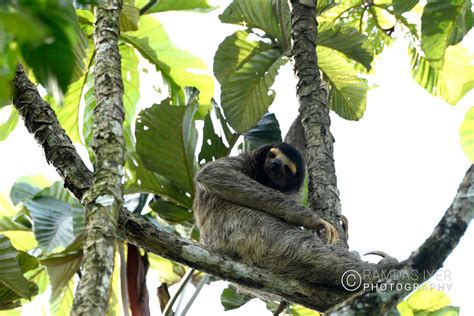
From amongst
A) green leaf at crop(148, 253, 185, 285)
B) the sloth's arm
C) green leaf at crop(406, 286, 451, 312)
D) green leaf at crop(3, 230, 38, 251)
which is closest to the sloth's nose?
the sloth's arm

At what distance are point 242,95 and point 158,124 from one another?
110 centimetres

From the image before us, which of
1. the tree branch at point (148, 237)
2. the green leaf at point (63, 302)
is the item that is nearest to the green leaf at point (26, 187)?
the green leaf at point (63, 302)

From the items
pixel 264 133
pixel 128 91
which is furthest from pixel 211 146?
pixel 128 91

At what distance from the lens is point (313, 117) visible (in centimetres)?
627

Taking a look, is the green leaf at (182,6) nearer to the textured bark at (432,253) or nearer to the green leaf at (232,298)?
the green leaf at (232,298)

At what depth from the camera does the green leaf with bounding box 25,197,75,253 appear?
718cm

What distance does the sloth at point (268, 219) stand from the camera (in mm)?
5547

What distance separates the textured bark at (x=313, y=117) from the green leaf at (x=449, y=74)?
2072mm

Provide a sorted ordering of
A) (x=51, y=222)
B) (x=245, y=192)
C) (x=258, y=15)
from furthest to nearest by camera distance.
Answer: (x=51, y=222) → (x=258, y=15) → (x=245, y=192)

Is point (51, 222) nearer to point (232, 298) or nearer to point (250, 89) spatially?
point (232, 298)

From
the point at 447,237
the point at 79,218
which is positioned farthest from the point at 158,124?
the point at 447,237

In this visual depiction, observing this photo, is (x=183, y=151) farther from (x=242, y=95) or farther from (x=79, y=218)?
(x=79, y=218)

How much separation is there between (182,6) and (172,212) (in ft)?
9.21

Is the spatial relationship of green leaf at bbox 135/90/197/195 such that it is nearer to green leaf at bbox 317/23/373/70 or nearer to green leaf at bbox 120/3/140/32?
green leaf at bbox 120/3/140/32
